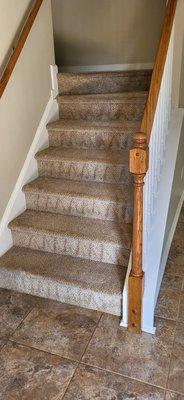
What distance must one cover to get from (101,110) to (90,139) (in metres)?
0.33

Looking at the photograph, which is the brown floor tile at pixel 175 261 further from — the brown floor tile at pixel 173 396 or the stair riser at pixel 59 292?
the brown floor tile at pixel 173 396

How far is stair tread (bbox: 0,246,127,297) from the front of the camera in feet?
6.38

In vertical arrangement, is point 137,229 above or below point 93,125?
below

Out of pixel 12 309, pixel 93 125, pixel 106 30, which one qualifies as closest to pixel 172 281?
pixel 12 309

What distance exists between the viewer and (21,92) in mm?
2371

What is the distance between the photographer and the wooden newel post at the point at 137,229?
4.91ft

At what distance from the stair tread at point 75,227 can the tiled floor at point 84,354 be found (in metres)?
0.44

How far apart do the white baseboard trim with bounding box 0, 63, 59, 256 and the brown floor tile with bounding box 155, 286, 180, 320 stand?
1109mm

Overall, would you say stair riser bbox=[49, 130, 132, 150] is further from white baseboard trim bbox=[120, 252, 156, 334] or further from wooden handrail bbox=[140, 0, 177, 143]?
white baseboard trim bbox=[120, 252, 156, 334]

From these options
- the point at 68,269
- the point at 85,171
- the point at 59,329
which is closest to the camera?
the point at 59,329

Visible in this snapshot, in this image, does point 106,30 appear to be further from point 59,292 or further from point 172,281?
point 59,292

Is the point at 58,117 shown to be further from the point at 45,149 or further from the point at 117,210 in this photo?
the point at 117,210

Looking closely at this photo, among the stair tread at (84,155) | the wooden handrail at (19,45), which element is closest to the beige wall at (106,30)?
the wooden handrail at (19,45)

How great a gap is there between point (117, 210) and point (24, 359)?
1.05 metres
